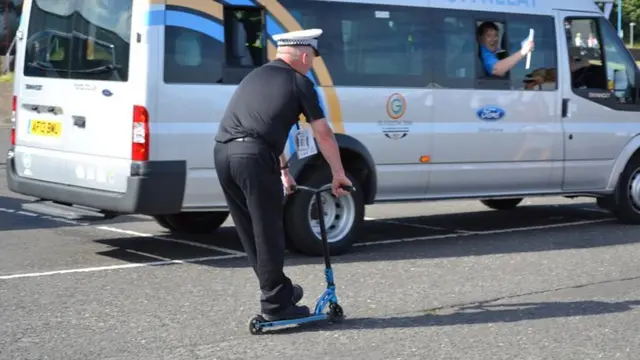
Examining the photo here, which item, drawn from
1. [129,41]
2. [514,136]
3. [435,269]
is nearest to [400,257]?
[435,269]

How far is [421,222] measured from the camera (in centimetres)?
1232

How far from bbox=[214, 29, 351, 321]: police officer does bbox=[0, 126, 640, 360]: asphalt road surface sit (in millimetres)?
353

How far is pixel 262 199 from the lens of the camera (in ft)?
22.5

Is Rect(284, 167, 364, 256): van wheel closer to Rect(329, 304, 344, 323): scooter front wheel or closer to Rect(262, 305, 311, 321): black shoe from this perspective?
Rect(329, 304, 344, 323): scooter front wheel

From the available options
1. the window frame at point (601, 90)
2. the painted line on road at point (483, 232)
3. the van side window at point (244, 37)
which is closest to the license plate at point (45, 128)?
the van side window at point (244, 37)

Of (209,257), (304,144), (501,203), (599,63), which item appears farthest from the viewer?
(501,203)

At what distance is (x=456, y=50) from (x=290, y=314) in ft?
14.8

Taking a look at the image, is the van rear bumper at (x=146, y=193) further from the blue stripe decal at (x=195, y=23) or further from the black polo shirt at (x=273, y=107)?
the black polo shirt at (x=273, y=107)

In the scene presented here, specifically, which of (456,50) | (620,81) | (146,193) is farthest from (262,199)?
(620,81)

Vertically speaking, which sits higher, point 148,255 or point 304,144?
point 304,144

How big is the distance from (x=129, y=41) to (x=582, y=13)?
4.96m

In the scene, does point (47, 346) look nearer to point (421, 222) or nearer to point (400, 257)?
point (400, 257)

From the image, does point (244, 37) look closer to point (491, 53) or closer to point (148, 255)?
point (148, 255)

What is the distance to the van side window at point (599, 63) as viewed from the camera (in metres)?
11.6
